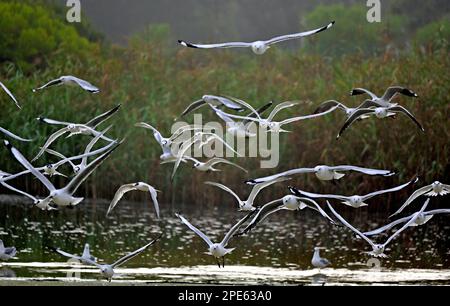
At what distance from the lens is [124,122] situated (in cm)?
1633

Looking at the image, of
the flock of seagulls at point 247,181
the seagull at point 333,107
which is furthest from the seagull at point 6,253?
the seagull at point 333,107

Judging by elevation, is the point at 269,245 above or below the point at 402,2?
below

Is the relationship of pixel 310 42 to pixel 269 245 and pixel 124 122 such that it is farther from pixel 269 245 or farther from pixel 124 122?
pixel 269 245

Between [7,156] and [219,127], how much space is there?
276 cm

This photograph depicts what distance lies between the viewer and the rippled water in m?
11.1

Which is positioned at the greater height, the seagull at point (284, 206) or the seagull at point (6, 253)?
the seagull at point (284, 206)

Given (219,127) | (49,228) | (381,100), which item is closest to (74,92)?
(219,127)

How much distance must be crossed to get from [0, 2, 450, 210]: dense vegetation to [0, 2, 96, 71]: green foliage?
1.8 inches

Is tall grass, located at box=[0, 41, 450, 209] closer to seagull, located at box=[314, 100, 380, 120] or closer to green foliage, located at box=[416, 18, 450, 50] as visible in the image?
green foliage, located at box=[416, 18, 450, 50]

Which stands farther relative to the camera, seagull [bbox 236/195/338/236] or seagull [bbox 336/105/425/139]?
seagull [bbox 336/105/425/139]

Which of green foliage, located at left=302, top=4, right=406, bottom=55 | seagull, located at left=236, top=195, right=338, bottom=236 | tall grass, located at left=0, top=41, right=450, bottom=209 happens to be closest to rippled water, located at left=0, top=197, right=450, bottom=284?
tall grass, located at left=0, top=41, right=450, bottom=209

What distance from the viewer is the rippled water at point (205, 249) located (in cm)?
1114

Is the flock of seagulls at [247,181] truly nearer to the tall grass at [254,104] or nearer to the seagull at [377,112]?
the seagull at [377,112]

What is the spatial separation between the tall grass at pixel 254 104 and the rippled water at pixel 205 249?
45 centimetres
